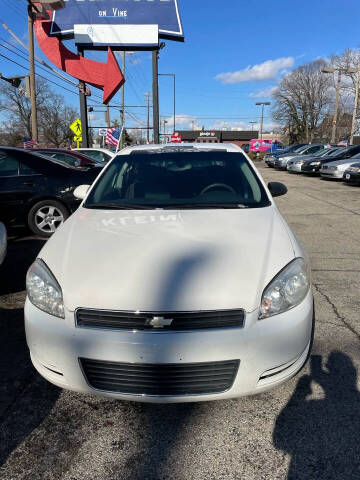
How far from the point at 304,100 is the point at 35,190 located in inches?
2446

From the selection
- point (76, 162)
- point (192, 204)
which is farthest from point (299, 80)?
point (192, 204)

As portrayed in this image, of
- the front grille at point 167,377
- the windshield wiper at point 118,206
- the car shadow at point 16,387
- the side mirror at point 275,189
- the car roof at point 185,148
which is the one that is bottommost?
the car shadow at point 16,387

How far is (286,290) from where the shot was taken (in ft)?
6.87

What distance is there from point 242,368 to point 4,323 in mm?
2421

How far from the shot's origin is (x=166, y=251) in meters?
2.29

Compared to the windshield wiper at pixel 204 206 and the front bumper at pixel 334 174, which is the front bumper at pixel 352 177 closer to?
the front bumper at pixel 334 174

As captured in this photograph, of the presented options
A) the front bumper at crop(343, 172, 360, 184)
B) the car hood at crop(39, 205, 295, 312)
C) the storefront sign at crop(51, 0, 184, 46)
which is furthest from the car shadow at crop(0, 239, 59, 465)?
the storefront sign at crop(51, 0, 184, 46)

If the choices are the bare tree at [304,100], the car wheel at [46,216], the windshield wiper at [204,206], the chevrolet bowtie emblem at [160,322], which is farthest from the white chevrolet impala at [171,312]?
the bare tree at [304,100]

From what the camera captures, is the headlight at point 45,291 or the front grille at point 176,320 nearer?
the front grille at point 176,320

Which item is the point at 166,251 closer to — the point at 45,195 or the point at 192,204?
the point at 192,204

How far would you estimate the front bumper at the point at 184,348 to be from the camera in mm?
1855

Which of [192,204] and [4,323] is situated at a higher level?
[192,204]

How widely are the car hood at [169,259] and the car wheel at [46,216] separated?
349cm

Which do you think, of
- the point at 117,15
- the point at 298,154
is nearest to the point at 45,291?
the point at 117,15
